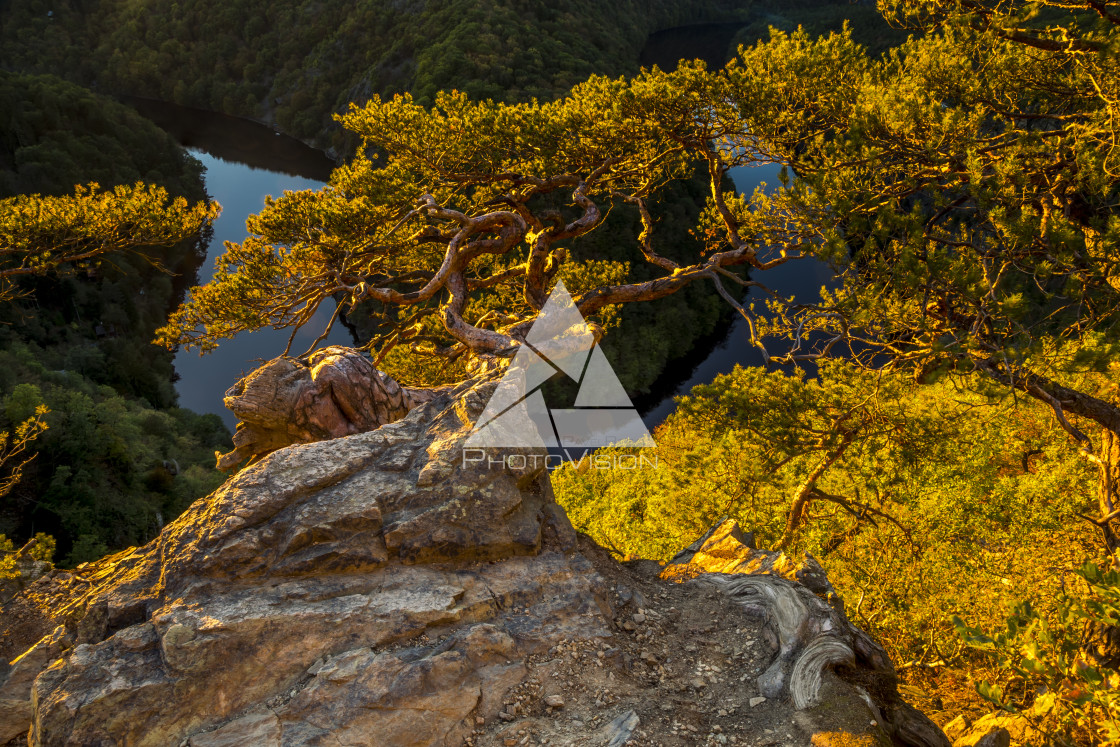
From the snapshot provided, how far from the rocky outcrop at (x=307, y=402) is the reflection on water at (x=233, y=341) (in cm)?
2206

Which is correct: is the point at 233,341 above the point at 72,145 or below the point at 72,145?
below

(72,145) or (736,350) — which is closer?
(736,350)

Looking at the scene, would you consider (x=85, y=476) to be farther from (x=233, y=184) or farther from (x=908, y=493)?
(x=233, y=184)

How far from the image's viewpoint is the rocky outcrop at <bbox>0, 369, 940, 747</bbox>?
13.6ft

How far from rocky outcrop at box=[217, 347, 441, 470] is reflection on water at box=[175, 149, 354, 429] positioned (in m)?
22.1

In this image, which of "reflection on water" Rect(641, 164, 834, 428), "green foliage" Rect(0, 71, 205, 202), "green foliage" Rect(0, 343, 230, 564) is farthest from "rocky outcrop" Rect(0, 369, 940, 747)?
"green foliage" Rect(0, 71, 205, 202)

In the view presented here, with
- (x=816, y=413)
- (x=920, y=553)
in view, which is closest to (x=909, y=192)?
(x=816, y=413)

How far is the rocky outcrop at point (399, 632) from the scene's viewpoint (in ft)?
13.6

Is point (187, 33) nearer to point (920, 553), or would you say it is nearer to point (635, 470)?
point (635, 470)

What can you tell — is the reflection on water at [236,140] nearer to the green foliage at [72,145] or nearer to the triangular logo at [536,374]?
the green foliage at [72,145]

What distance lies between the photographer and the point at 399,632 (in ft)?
15.1

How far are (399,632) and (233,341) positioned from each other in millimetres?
37086

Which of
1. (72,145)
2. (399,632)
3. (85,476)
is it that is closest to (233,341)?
(85,476)

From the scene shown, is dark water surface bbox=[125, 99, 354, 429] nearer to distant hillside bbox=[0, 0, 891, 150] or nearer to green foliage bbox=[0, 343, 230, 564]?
distant hillside bbox=[0, 0, 891, 150]
